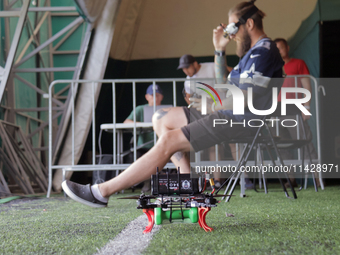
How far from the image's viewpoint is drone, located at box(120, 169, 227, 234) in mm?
1135

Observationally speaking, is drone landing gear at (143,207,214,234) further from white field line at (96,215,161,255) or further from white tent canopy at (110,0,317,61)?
white tent canopy at (110,0,317,61)

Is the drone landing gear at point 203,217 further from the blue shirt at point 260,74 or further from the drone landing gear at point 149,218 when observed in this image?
the blue shirt at point 260,74

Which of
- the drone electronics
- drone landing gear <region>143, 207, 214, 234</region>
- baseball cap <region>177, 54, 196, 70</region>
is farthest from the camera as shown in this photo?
baseball cap <region>177, 54, 196, 70</region>

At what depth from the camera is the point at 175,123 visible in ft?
6.63

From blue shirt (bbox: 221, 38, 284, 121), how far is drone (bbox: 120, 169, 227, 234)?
797 millimetres

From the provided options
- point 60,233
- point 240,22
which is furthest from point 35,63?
point 60,233

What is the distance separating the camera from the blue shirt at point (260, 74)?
1.92 meters

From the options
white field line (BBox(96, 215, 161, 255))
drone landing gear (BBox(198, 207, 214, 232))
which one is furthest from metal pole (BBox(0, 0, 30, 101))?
drone landing gear (BBox(198, 207, 214, 232))

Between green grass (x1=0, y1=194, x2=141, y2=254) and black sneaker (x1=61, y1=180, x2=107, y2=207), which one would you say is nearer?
green grass (x1=0, y1=194, x2=141, y2=254)

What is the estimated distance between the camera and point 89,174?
18.7 ft

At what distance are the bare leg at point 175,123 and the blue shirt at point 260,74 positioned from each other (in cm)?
25

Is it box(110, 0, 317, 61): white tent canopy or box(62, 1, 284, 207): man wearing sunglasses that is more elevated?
box(110, 0, 317, 61): white tent canopy

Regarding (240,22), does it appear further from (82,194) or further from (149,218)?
(149,218)

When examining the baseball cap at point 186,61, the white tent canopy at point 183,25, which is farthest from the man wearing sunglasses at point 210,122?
the white tent canopy at point 183,25
